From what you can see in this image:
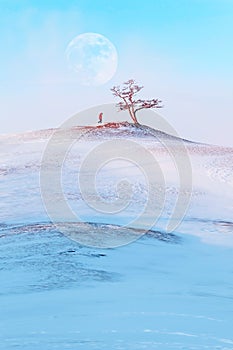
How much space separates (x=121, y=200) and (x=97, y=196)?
866 mm

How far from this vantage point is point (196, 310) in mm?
6246

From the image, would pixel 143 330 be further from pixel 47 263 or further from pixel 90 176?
pixel 90 176

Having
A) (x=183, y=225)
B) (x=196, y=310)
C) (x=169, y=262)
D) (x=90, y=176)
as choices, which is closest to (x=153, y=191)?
(x=90, y=176)

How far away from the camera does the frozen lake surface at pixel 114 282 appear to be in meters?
5.27

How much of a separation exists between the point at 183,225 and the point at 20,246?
16.2 ft

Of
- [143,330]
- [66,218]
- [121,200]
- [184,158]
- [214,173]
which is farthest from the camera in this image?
[184,158]

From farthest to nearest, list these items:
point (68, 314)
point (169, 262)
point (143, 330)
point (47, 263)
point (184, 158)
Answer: point (184, 158) < point (169, 262) < point (47, 263) < point (68, 314) < point (143, 330)

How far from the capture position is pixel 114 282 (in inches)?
292

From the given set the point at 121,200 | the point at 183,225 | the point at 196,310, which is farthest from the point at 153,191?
the point at 196,310

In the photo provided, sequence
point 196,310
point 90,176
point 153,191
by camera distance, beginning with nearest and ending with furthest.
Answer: point 196,310 → point 153,191 → point 90,176

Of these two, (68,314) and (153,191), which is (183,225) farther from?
(68,314)

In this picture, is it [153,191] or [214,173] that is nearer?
[153,191]

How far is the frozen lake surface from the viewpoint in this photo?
5.27 metres

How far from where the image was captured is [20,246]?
952 centimetres
